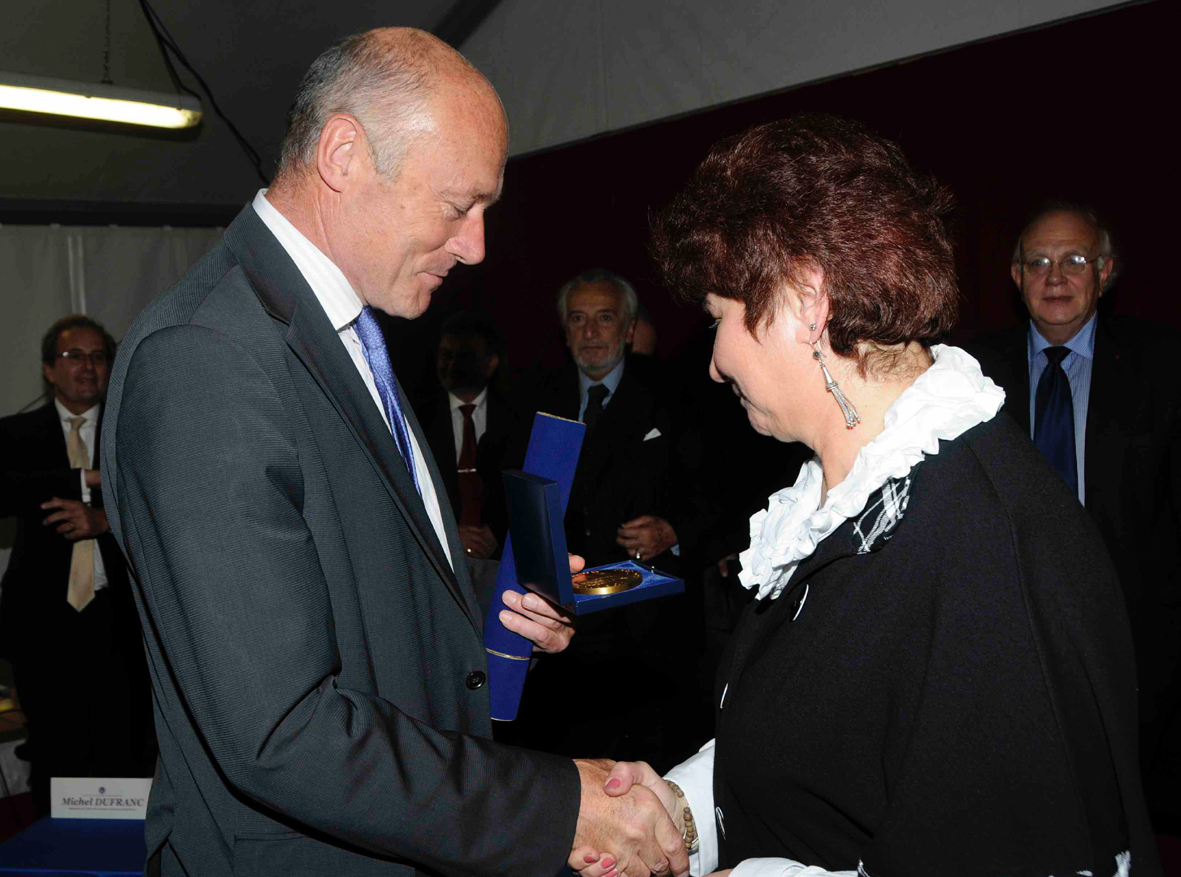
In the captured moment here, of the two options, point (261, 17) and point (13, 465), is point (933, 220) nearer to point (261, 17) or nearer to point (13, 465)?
point (13, 465)

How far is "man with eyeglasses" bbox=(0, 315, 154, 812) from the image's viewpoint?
4.32m

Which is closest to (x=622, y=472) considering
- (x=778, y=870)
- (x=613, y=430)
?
(x=613, y=430)

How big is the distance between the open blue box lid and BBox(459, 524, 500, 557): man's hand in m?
2.36

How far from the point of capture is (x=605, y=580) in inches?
76.2

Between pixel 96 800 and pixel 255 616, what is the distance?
1.20 meters

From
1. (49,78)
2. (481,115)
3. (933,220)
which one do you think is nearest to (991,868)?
(933,220)

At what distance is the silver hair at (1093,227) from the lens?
12.3 feet

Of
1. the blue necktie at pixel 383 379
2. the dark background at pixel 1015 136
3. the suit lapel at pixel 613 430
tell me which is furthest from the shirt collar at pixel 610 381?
the blue necktie at pixel 383 379

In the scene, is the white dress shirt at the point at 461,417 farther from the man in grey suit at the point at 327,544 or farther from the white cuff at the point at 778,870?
the white cuff at the point at 778,870

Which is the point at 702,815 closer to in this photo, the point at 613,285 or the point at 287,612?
the point at 287,612

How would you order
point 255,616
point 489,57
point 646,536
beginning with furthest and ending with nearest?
point 489,57, point 646,536, point 255,616

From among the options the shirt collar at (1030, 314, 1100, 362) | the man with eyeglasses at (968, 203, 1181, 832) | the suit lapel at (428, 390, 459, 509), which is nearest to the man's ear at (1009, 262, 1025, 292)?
the man with eyeglasses at (968, 203, 1181, 832)

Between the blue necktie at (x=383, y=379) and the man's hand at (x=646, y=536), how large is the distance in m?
2.18

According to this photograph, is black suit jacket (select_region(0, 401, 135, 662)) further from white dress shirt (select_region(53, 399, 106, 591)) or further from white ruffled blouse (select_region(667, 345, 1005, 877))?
white ruffled blouse (select_region(667, 345, 1005, 877))
